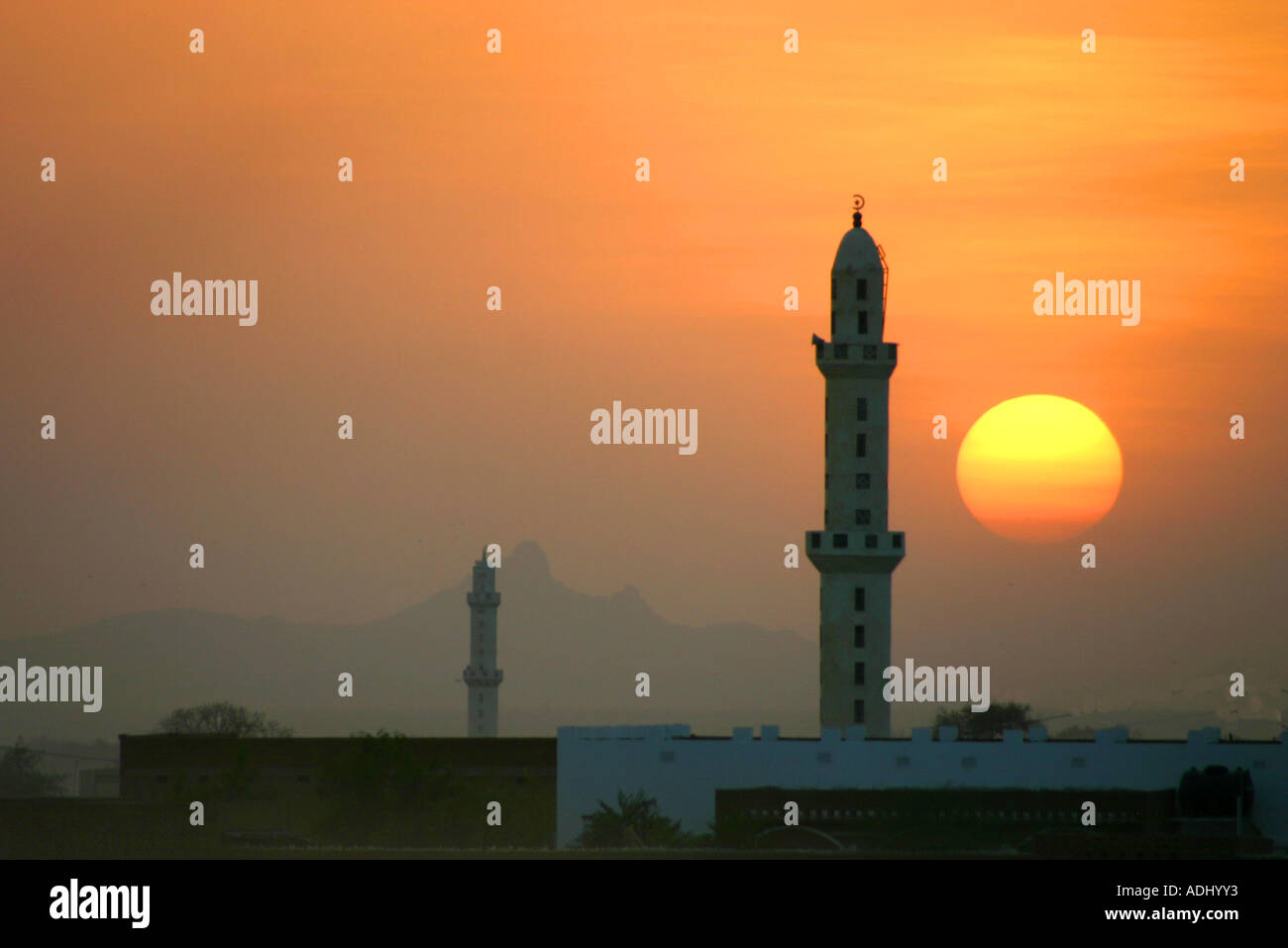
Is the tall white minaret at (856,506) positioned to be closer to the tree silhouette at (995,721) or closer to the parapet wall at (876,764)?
the parapet wall at (876,764)

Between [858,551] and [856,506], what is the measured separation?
2.37 meters

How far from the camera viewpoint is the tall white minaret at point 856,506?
12025 centimetres

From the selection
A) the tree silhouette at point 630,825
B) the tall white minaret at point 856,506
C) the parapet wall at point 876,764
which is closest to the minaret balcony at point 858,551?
the tall white minaret at point 856,506

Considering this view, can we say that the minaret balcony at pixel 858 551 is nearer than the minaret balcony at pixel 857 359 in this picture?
Yes

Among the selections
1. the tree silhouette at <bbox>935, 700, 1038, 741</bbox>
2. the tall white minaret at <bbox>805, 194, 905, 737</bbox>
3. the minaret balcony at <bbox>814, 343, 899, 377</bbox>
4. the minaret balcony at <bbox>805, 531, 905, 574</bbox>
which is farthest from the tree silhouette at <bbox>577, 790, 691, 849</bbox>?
the tree silhouette at <bbox>935, 700, 1038, 741</bbox>

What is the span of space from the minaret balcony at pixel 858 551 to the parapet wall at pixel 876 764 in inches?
385

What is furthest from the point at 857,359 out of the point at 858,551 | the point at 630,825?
the point at 630,825

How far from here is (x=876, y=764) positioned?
11338cm

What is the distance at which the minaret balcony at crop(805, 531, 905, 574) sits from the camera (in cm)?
12025

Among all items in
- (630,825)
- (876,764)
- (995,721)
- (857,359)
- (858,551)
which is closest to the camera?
(630,825)

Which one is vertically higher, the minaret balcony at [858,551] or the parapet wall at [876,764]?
the minaret balcony at [858,551]

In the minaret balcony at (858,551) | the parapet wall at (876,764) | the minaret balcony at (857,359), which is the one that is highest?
the minaret balcony at (857,359)

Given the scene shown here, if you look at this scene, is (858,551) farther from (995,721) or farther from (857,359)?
(995,721)
